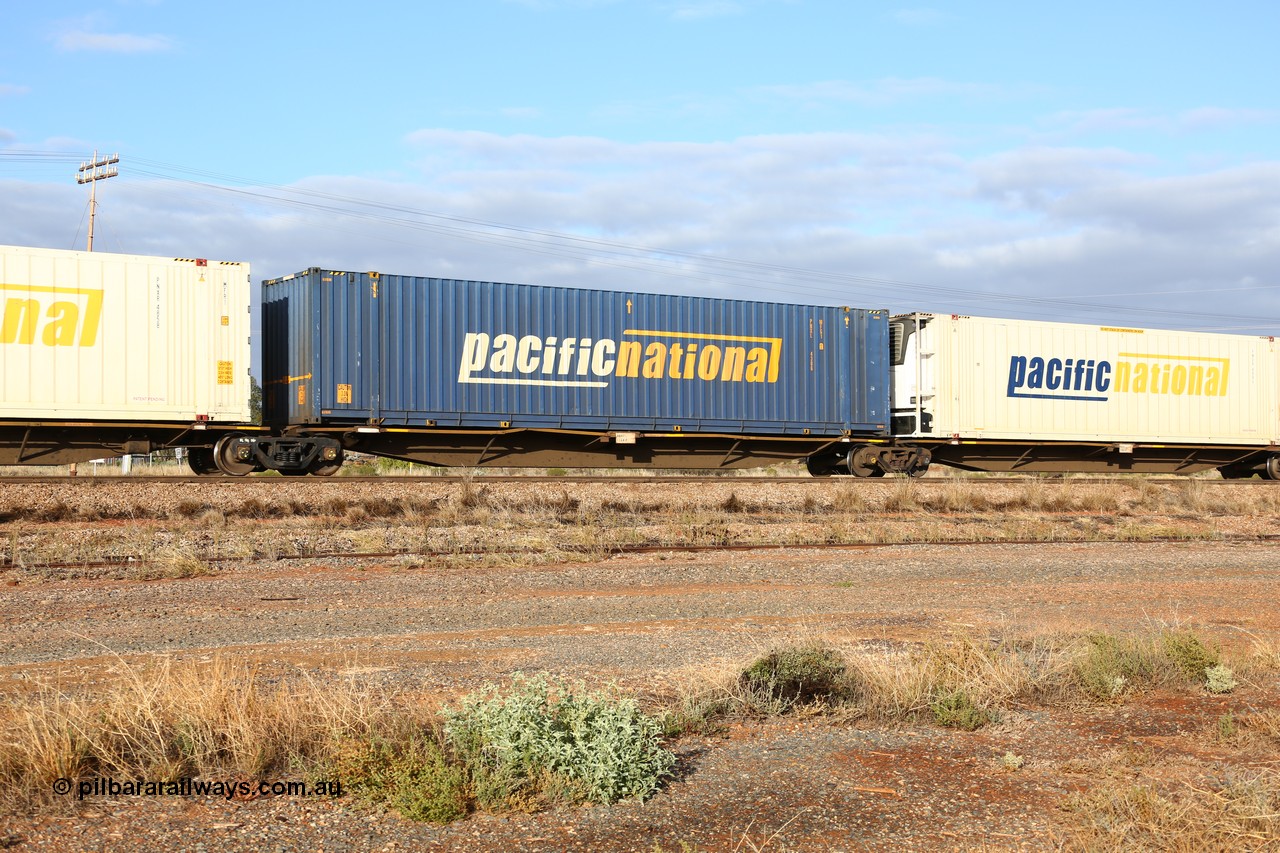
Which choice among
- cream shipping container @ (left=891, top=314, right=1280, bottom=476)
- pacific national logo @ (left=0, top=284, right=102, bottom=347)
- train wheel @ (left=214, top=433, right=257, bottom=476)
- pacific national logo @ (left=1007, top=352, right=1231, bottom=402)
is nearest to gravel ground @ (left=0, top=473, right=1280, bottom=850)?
train wheel @ (left=214, top=433, right=257, bottom=476)

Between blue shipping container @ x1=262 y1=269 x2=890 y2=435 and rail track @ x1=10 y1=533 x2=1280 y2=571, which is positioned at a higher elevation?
blue shipping container @ x1=262 y1=269 x2=890 y2=435

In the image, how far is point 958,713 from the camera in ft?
19.3

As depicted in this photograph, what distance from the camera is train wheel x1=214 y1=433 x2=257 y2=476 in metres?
18.5

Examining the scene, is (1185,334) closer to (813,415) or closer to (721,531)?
(813,415)

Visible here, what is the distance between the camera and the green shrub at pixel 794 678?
618 cm

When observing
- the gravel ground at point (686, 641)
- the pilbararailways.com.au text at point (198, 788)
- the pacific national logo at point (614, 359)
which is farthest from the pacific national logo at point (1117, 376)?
the pilbararailways.com.au text at point (198, 788)

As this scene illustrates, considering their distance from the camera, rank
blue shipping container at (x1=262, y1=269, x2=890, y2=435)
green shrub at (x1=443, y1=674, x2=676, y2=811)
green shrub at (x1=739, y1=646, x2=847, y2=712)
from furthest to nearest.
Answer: blue shipping container at (x1=262, y1=269, x2=890, y2=435) → green shrub at (x1=739, y1=646, x2=847, y2=712) → green shrub at (x1=443, y1=674, x2=676, y2=811)

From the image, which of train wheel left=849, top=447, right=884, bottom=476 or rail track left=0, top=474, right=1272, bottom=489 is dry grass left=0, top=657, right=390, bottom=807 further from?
train wheel left=849, top=447, right=884, bottom=476

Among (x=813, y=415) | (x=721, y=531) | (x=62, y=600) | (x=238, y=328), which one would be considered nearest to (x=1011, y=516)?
(x=813, y=415)

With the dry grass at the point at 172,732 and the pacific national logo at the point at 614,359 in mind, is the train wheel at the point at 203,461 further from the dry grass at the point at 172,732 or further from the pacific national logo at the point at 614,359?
the dry grass at the point at 172,732

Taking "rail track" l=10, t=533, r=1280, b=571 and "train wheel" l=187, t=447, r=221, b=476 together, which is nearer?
"rail track" l=10, t=533, r=1280, b=571

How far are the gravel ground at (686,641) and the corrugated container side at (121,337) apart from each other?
5.46ft

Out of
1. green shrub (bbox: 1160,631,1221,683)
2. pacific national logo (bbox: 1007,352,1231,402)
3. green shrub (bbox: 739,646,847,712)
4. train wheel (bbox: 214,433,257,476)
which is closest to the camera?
green shrub (bbox: 739,646,847,712)

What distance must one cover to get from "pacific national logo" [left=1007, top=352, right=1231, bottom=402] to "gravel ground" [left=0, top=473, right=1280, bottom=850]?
8424 millimetres
